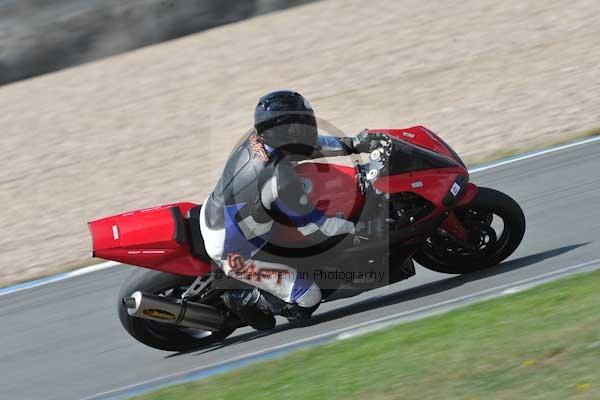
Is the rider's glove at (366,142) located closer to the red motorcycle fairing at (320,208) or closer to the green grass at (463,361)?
the red motorcycle fairing at (320,208)

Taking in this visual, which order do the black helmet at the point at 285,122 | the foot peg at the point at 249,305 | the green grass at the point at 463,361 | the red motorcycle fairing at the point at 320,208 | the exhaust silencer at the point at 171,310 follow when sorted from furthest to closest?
the foot peg at the point at 249,305 < the exhaust silencer at the point at 171,310 < the red motorcycle fairing at the point at 320,208 < the black helmet at the point at 285,122 < the green grass at the point at 463,361

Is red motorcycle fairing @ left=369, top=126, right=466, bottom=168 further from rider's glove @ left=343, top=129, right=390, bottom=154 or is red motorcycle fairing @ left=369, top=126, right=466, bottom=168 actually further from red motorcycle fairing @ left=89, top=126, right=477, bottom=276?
rider's glove @ left=343, top=129, right=390, bottom=154

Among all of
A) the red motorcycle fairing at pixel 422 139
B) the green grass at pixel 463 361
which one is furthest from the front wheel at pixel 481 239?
the green grass at pixel 463 361

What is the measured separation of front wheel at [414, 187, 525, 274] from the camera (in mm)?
6277

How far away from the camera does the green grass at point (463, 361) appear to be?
4.39 meters

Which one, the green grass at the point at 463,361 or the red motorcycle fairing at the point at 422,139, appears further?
the red motorcycle fairing at the point at 422,139

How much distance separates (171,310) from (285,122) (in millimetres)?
1366

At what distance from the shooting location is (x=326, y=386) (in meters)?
5.05

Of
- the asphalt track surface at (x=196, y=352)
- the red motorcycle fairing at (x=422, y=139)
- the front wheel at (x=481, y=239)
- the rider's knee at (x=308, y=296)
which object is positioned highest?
the red motorcycle fairing at (x=422, y=139)

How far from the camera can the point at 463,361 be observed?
4785 millimetres

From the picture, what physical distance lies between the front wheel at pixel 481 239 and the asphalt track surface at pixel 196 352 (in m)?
0.10

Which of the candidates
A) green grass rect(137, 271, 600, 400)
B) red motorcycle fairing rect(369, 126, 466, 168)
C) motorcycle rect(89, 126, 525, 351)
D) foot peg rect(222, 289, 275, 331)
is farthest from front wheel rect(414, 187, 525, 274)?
foot peg rect(222, 289, 275, 331)

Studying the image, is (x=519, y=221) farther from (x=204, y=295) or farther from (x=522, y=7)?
(x=522, y=7)

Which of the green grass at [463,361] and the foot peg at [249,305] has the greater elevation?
the green grass at [463,361]
